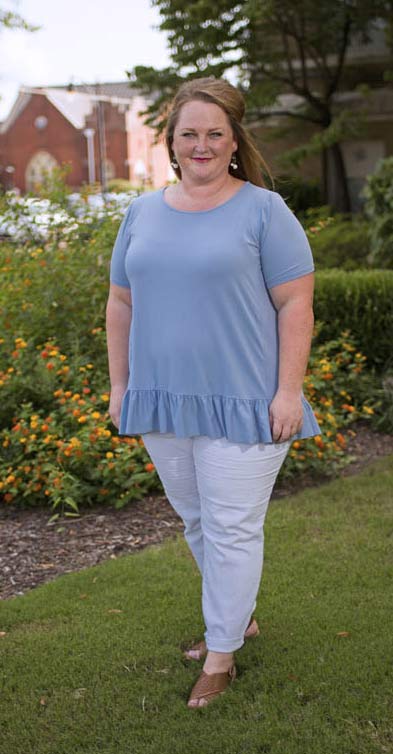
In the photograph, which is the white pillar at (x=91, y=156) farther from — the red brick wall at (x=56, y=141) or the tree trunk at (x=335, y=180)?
the tree trunk at (x=335, y=180)

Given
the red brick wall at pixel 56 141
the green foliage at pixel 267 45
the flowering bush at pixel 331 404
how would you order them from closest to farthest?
the flowering bush at pixel 331 404 < the green foliage at pixel 267 45 < the red brick wall at pixel 56 141

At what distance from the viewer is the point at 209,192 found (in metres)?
2.90

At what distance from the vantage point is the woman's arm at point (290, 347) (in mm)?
2861

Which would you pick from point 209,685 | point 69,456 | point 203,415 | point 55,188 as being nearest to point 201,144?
point 203,415

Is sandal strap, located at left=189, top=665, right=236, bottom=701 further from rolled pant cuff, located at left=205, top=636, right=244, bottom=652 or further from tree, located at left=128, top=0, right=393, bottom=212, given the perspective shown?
tree, located at left=128, top=0, right=393, bottom=212

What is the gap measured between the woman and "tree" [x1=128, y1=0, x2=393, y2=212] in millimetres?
11839

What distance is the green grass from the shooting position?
295 centimetres

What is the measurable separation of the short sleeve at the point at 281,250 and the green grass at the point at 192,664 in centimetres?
137

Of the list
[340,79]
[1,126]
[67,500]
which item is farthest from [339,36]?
[1,126]

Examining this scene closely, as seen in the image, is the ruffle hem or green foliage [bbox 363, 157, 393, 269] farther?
green foliage [bbox 363, 157, 393, 269]

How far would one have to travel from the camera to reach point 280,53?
16422 mm

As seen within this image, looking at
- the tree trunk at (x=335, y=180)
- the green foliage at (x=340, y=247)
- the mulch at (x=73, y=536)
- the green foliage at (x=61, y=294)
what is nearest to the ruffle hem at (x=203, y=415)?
the mulch at (x=73, y=536)

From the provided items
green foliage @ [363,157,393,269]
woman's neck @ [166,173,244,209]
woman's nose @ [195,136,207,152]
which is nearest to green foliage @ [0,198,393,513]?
green foliage @ [363,157,393,269]

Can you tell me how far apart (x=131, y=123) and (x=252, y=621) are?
51.7 meters
